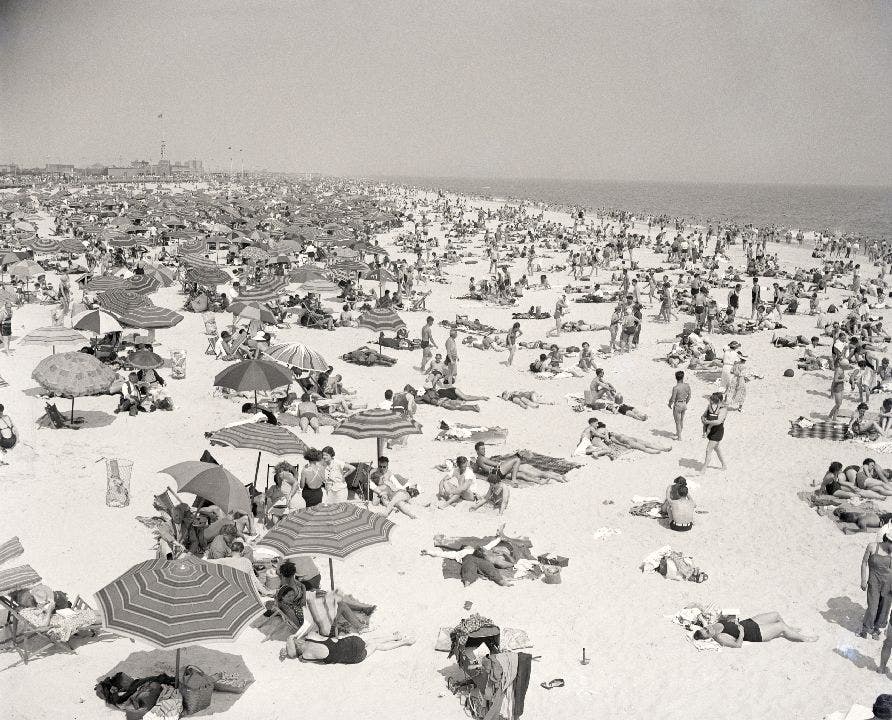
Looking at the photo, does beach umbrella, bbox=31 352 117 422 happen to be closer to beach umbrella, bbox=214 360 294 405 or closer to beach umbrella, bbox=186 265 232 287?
beach umbrella, bbox=214 360 294 405

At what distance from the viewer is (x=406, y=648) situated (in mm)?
6559

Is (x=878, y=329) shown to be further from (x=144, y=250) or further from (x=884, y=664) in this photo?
(x=144, y=250)

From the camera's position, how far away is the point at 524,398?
1477cm

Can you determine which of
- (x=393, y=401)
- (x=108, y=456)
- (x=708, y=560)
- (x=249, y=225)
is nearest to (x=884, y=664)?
(x=708, y=560)

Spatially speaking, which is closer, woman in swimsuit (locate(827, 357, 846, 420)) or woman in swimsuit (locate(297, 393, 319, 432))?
woman in swimsuit (locate(297, 393, 319, 432))

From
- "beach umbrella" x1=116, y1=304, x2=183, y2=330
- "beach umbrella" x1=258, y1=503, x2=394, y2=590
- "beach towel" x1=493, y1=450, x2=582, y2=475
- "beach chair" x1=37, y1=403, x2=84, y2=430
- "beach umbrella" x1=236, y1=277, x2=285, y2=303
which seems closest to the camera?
"beach umbrella" x1=258, y1=503, x2=394, y2=590

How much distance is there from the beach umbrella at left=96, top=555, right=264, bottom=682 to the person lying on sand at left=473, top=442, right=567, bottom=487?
5517 millimetres

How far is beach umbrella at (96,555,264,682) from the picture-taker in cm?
493

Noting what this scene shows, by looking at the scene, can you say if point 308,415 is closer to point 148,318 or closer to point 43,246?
point 148,318

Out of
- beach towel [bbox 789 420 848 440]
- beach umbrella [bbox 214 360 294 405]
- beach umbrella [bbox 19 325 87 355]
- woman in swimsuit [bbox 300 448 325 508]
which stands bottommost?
beach towel [bbox 789 420 848 440]

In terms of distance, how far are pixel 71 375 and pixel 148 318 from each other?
3834mm

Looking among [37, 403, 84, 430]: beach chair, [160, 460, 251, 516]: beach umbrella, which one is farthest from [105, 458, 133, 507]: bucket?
[37, 403, 84, 430]: beach chair

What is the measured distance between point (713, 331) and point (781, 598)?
14852 millimetres

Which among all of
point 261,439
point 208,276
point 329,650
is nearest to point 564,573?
point 329,650
